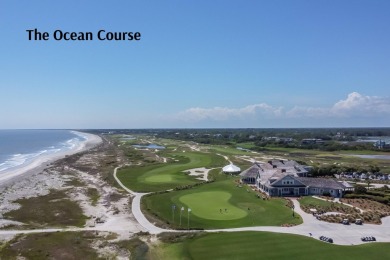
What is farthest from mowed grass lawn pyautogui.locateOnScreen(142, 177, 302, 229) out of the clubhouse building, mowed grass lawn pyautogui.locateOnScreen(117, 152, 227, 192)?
mowed grass lawn pyautogui.locateOnScreen(117, 152, 227, 192)

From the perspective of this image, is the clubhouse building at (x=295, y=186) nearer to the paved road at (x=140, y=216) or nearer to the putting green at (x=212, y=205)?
the putting green at (x=212, y=205)

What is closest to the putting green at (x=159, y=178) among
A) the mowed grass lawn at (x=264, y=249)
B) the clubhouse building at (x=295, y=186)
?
the clubhouse building at (x=295, y=186)

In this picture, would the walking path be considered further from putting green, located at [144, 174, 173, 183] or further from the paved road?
putting green, located at [144, 174, 173, 183]

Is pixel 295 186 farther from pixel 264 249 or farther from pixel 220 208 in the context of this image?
pixel 264 249

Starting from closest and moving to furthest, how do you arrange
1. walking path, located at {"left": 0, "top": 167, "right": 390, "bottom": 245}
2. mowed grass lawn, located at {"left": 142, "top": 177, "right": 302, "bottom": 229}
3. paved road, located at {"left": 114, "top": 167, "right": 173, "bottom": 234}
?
1. walking path, located at {"left": 0, "top": 167, "right": 390, "bottom": 245}
2. paved road, located at {"left": 114, "top": 167, "right": 173, "bottom": 234}
3. mowed grass lawn, located at {"left": 142, "top": 177, "right": 302, "bottom": 229}

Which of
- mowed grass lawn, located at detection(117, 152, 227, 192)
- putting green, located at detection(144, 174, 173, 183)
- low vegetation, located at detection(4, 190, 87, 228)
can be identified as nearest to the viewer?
low vegetation, located at detection(4, 190, 87, 228)

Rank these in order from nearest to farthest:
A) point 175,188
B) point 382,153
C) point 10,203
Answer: point 10,203
point 175,188
point 382,153

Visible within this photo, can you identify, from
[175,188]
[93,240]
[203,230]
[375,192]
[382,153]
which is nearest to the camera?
[93,240]

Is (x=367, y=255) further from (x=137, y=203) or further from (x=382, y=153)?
(x=382, y=153)

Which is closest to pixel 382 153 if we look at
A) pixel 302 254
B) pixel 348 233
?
pixel 348 233
